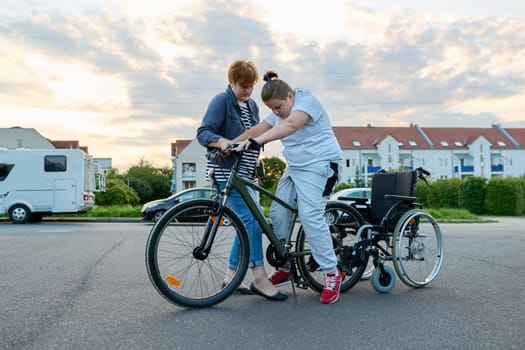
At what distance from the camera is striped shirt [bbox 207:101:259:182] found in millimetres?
4422

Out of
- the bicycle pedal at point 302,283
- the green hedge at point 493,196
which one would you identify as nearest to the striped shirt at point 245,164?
the bicycle pedal at point 302,283

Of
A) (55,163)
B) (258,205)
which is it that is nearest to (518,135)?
(55,163)

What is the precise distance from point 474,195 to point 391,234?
3521 centimetres

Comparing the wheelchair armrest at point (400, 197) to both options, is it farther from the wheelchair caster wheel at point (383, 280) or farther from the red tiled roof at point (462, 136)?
the red tiled roof at point (462, 136)

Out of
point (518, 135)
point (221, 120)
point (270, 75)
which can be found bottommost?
point (221, 120)

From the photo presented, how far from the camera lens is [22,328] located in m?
3.33

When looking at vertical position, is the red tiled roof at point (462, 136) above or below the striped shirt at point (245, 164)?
above

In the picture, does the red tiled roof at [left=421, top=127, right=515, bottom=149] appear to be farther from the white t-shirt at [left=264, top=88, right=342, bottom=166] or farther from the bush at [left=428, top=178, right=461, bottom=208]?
the white t-shirt at [left=264, top=88, right=342, bottom=166]

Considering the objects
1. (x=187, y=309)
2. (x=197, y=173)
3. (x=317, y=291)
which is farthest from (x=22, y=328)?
(x=197, y=173)

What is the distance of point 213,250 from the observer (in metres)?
4.21

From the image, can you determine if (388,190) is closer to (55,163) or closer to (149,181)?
(55,163)

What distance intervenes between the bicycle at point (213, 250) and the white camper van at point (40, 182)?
15991 mm

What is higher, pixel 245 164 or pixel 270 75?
Answer: pixel 270 75

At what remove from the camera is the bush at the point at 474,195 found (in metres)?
37.4
